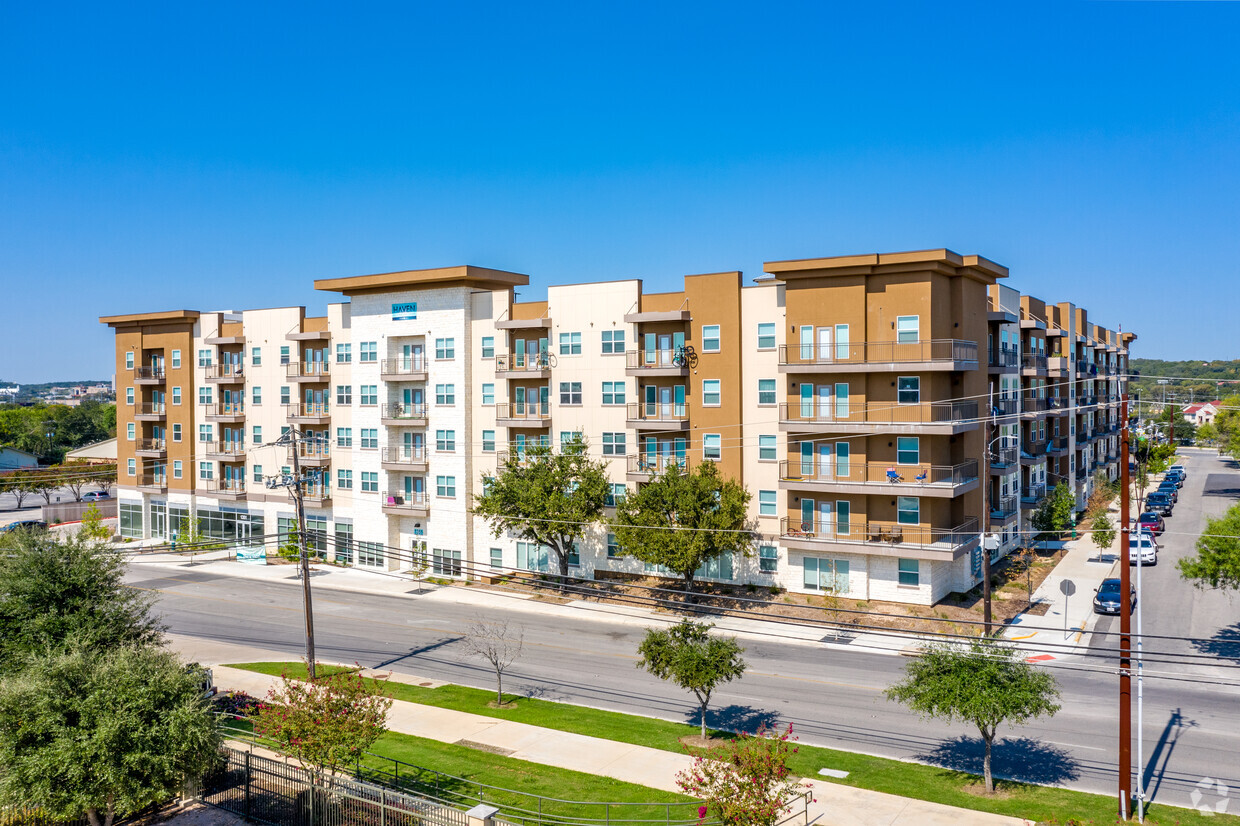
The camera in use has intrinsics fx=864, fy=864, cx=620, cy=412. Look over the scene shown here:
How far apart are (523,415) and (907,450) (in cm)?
2132

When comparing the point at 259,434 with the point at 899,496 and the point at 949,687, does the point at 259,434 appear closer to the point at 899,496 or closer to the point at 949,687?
the point at 899,496

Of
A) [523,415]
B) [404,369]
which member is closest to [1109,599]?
[523,415]

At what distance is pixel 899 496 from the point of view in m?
39.4

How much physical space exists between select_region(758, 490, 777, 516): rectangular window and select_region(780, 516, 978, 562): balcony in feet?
3.92

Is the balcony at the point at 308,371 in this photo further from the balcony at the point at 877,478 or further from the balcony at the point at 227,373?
the balcony at the point at 877,478

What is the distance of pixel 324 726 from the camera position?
20469mm

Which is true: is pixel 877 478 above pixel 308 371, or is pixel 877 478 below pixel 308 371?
below

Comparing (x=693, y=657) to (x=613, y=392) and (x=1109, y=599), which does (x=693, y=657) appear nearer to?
(x=613, y=392)

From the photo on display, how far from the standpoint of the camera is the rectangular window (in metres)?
42.9

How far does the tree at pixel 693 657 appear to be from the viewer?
83.9ft

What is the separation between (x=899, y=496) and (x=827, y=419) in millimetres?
4769

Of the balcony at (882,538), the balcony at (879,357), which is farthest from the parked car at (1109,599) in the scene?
the balcony at (879,357)

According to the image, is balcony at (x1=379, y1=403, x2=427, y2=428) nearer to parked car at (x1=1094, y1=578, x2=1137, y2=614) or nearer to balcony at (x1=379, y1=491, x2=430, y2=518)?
balcony at (x1=379, y1=491, x2=430, y2=518)

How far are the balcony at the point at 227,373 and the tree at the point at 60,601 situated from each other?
36378 mm
